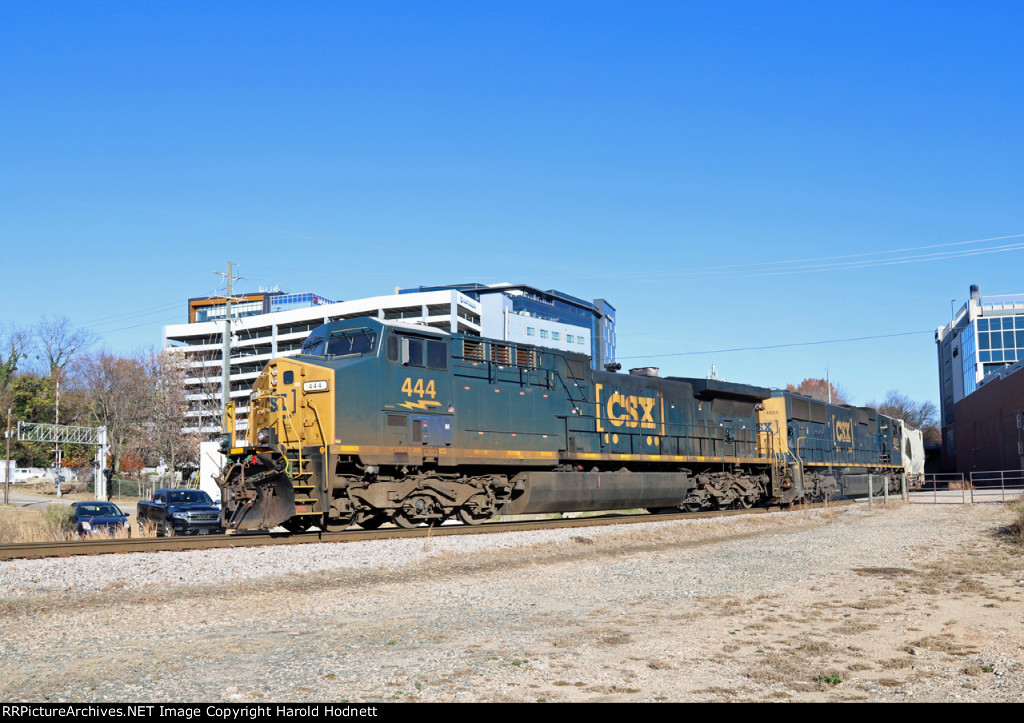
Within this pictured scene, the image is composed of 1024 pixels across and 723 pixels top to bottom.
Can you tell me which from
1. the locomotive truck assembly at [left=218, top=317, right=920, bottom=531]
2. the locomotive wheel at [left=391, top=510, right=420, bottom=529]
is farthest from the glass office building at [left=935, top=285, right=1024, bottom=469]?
the locomotive wheel at [left=391, top=510, right=420, bottom=529]

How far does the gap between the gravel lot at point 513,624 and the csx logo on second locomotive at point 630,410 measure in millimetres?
6656

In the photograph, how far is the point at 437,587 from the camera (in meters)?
10.8

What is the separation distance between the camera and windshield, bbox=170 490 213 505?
26170 millimetres

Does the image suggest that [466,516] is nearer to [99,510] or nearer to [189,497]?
[189,497]

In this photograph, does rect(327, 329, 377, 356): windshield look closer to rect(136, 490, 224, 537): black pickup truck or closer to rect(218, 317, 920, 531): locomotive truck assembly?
rect(218, 317, 920, 531): locomotive truck assembly

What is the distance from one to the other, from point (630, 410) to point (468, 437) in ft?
20.2

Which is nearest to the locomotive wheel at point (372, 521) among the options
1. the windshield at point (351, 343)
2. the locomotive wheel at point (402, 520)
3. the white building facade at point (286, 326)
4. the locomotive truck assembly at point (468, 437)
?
the locomotive truck assembly at point (468, 437)

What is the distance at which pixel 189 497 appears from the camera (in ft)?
86.9

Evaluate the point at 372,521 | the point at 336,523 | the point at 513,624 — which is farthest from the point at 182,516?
the point at 513,624

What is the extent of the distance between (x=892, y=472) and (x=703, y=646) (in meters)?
37.2

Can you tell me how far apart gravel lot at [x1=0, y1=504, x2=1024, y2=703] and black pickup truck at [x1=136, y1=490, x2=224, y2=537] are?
1249 cm

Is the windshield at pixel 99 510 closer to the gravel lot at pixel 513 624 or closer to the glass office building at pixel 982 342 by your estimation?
the gravel lot at pixel 513 624

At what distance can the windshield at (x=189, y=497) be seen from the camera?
1030 inches
